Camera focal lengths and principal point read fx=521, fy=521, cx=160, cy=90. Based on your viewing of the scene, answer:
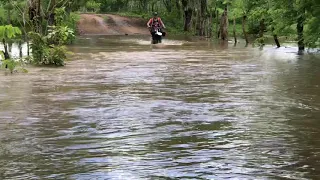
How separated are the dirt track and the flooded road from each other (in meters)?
39.8

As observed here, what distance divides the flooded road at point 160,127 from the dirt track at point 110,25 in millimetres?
39847

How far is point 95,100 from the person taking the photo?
958 centimetres

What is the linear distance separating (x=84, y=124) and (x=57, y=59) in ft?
31.1

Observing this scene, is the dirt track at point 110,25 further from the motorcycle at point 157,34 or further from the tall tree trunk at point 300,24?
the tall tree trunk at point 300,24

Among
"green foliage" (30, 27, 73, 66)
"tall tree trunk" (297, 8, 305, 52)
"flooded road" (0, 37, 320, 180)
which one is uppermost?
"tall tree trunk" (297, 8, 305, 52)

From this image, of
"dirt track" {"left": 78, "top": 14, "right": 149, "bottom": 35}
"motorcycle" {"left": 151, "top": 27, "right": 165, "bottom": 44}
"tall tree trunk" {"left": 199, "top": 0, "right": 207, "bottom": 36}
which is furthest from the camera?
"dirt track" {"left": 78, "top": 14, "right": 149, "bottom": 35}

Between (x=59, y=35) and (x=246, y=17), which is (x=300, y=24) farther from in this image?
(x=246, y=17)

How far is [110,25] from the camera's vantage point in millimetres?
56125

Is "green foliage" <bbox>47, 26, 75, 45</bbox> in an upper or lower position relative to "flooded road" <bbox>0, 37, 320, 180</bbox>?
upper

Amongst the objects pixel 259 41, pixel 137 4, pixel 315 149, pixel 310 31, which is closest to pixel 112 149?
pixel 315 149

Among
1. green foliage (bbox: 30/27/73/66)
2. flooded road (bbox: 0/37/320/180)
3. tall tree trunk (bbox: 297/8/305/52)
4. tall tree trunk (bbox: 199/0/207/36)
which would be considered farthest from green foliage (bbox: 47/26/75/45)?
tall tree trunk (bbox: 199/0/207/36)

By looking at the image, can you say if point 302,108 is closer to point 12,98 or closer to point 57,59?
point 12,98

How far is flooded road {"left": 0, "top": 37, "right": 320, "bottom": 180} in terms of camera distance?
17.3 ft

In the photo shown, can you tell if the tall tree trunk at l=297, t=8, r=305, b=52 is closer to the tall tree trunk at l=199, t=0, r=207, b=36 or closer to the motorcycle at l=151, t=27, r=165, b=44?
the motorcycle at l=151, t=27, r=165, b=44
